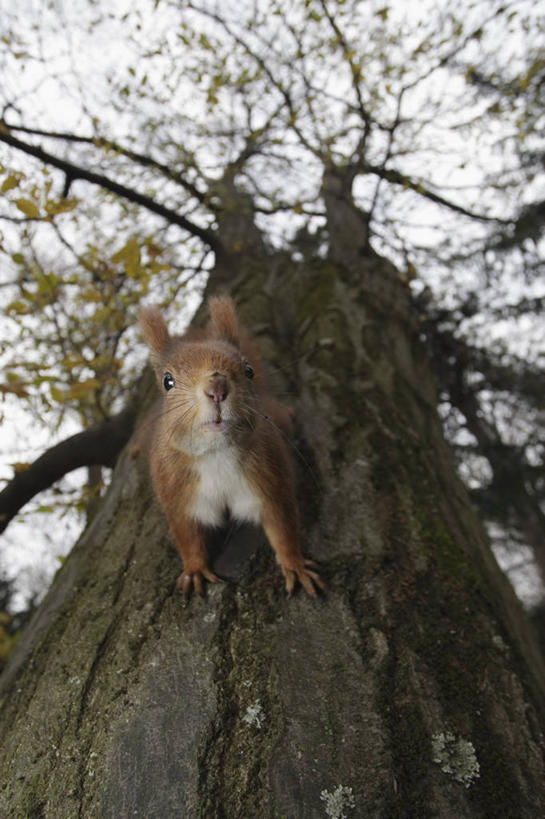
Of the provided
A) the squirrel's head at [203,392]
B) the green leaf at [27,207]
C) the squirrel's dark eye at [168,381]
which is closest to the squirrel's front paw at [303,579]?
the squirrel's head at [203,392]

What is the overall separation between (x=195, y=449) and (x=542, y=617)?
28.7 feet

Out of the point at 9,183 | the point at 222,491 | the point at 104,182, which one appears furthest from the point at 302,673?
the point at 104,182

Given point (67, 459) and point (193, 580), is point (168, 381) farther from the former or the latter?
point (67, 459)

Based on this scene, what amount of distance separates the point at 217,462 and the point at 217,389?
0.94ft

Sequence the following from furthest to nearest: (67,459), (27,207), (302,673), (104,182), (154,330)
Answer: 1. (104,182)
2. (67,459)
3. (27,207)
4. (154,330)
5. (302,673)

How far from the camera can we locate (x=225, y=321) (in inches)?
73.2

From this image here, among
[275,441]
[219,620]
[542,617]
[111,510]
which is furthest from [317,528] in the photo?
[542,617]

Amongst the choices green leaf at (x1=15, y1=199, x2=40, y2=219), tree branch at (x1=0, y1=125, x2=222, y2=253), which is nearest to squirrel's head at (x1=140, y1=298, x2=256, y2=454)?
green leaf at (x1=15, y1=199, x2=40, y2=219)

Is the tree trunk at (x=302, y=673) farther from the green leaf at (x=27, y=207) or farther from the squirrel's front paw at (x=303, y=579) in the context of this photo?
the green leaf at (x=27, y=207)

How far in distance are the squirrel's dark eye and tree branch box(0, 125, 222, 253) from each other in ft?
5.73

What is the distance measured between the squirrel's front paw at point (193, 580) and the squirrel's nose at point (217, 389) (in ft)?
1.84

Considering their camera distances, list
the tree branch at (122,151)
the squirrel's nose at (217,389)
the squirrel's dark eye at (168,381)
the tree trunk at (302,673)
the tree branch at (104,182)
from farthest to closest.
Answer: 1. the tree branch at (122,151)
2. the tree branch at (104,182)
3. the squirrel's dark eye at (168,381)
4. the squirrel's nose at (217,389)
5. the tree trunk at (302,673)

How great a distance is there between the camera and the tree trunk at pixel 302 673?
112cm

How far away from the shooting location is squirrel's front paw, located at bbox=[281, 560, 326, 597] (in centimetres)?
149
